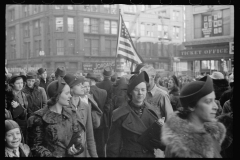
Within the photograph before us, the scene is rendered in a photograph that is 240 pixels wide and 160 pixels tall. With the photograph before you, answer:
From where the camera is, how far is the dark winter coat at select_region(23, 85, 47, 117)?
4.42 metres

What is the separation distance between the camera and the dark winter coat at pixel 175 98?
159 inches

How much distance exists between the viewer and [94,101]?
4539mm

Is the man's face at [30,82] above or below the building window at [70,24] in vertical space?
below

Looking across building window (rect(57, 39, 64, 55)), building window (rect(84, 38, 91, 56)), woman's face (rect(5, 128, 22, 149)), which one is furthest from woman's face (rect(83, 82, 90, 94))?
woman's face (rect(5, 128, 22, 149))

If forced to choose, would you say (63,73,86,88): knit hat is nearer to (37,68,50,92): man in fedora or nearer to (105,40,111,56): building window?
(37,68,50,92): man in fedora

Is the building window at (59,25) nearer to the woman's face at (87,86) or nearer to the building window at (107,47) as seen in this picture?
the building window at (107,47)

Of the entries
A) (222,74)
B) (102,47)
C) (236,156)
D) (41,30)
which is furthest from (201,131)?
(41,30)

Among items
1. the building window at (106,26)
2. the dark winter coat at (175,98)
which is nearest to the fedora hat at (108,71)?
the building window at (106,26)

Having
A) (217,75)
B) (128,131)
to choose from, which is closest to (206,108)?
(217,75)

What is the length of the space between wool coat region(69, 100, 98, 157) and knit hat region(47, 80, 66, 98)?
0.92 ft

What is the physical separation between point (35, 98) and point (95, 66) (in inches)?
40.3

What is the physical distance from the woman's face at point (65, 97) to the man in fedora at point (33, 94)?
374 millimetres

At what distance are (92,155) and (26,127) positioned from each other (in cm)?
98
